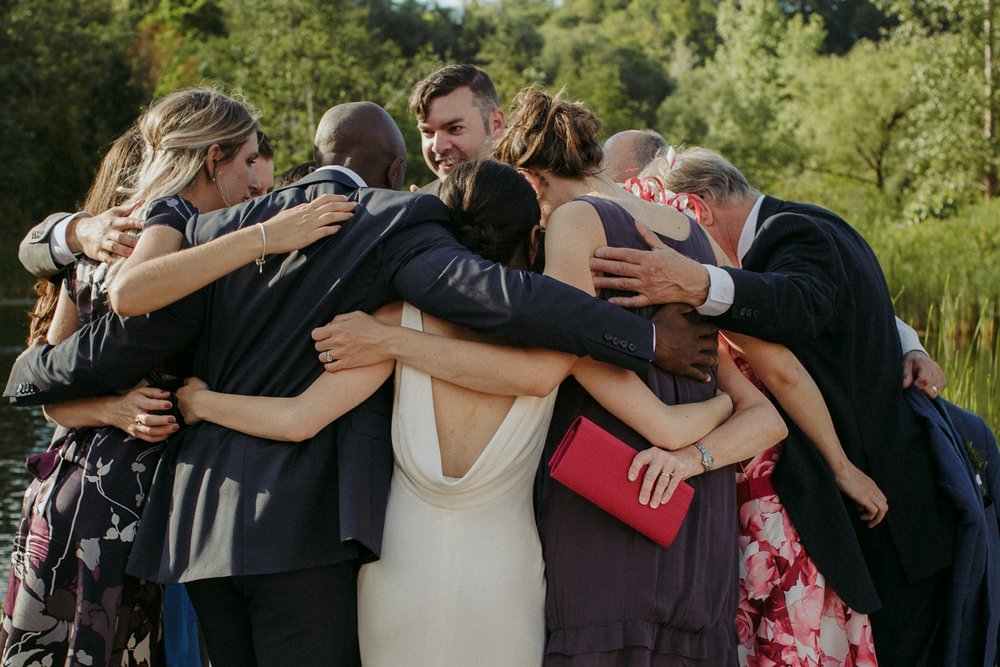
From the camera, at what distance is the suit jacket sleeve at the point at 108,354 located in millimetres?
2926

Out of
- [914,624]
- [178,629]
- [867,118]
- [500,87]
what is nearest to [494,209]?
[178,629]

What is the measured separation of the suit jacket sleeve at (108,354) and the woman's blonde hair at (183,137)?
0.41m

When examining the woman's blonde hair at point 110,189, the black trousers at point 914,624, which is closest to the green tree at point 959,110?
the black trousers at point 914,624

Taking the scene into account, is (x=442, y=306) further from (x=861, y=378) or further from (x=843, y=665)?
(x=843, y=665)

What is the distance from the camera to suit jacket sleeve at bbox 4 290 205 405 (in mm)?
2926

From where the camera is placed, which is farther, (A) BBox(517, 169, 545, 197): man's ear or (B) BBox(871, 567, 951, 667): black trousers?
(B) BBox(871, 567, 951, 667): black trousers

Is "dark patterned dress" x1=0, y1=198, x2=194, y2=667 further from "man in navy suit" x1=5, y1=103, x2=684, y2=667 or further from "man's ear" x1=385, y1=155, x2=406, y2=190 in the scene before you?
"man's ear" x1=385, y1=155, x2=406, y2=190

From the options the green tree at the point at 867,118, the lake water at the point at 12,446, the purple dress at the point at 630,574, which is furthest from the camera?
the green tree at the point at 867,118

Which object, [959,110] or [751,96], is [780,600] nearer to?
[959,110]

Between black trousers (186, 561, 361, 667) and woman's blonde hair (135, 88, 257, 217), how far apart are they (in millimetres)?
1105

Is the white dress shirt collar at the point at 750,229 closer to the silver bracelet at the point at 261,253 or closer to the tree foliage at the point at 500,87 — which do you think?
the silver bracelet at the point at 261,253

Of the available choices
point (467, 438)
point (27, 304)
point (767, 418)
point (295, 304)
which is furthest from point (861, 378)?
point (27, 304)

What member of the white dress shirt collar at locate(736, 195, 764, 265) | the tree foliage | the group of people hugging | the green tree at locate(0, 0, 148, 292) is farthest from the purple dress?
the green tree at locate(0, 0, 148, 292)

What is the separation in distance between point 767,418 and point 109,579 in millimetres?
1874
